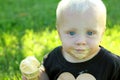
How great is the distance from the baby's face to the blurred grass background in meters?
1.19

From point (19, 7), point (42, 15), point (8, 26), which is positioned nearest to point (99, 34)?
point (8, 26)

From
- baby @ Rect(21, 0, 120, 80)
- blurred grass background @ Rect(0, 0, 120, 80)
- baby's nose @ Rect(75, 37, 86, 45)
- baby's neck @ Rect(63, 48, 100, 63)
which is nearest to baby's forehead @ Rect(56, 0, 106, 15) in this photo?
baby @ Rect(21, 0, 120, 80)

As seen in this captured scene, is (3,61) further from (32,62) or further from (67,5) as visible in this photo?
A: (67,5)

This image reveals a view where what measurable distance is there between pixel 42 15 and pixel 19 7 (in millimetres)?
788

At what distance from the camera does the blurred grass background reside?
4555mm

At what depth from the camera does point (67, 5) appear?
2799 millimetres

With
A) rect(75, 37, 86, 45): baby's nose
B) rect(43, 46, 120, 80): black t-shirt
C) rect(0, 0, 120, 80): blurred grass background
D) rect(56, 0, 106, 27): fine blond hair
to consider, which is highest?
rect(56, 0, 106, 27): fine blond hair

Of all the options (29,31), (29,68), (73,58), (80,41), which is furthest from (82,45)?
(29,31)

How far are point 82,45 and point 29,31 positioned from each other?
297 cm

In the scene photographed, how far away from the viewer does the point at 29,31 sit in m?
5.69

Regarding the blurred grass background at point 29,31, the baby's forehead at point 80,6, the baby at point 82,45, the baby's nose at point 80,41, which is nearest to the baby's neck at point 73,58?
the baby at point 82,45

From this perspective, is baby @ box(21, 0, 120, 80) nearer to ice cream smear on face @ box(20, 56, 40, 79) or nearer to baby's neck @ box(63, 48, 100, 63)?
baby's neck @ box(63, 48, 100, 63)

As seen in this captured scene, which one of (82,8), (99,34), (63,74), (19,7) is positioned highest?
(82,8)

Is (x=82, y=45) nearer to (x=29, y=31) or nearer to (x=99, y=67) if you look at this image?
(x=99, y=67)
